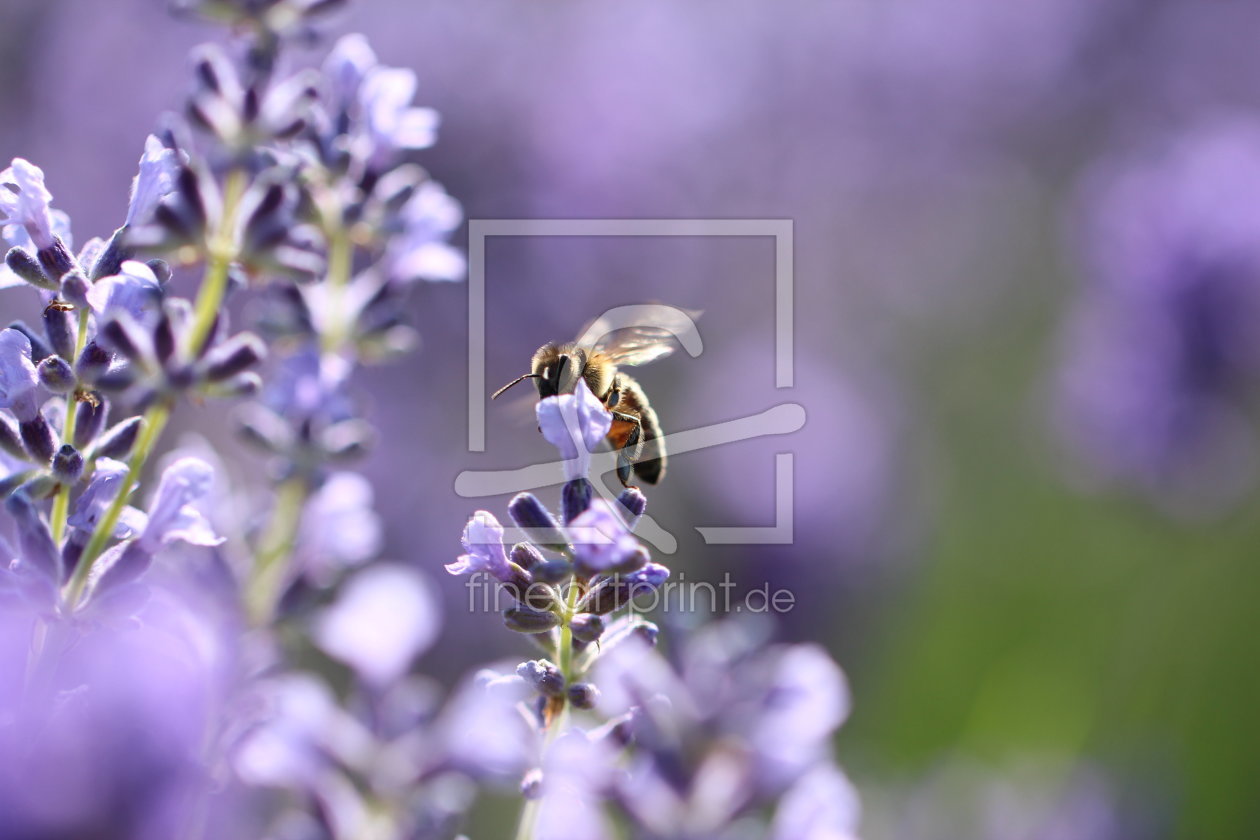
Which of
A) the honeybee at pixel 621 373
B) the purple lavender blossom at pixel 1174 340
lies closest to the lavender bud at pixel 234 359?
the honeybee at pixel 621 373

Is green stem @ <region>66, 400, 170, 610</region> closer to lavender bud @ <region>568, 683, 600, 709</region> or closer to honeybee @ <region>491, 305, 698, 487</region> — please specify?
lavender bud @ <region>568, 683, 600, 709</region>

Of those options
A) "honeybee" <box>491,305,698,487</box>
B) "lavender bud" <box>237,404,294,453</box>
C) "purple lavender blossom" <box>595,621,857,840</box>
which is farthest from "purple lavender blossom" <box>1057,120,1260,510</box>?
"lavender bud" <box>237,404,294,453</box>

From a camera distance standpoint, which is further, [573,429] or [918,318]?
[918,318]

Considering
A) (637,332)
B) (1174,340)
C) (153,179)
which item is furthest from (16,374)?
(1174,340)

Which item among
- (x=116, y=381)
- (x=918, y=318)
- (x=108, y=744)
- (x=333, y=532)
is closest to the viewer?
(x=108, y=744)

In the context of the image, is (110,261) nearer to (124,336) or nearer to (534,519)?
(124,336)

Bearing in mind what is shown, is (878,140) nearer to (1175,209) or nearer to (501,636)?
(1175,209)
